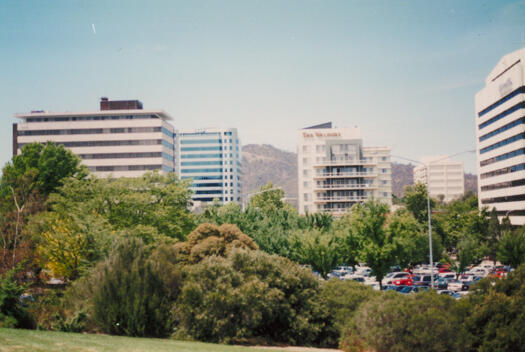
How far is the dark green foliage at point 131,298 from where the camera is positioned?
2195 centimetres

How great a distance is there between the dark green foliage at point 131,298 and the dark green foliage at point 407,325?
906cm

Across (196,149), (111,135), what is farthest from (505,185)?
(196,149)

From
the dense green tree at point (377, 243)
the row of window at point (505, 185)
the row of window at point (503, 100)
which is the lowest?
the dense green tree at point (377, 243)

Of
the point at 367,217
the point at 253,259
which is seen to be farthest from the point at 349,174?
the point at 253,259

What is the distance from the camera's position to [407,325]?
19031mm

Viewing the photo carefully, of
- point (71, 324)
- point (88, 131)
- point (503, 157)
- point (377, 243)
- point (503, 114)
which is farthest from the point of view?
point (88, 131)

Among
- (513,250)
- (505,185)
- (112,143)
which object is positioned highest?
(112,143)

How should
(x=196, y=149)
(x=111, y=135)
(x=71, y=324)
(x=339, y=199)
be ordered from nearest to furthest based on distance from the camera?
(x=71, y=324) → (x=339, y=199) → (x=111, y=135) → (x=196, y=149)

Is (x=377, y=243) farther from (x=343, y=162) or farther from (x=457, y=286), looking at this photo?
(x=343, y=162)

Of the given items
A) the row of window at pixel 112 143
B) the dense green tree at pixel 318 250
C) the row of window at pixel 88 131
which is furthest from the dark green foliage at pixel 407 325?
the row of window at pixel 88 131

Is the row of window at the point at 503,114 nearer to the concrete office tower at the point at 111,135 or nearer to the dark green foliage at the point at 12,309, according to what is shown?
the concrete office tower at the point at 111,135

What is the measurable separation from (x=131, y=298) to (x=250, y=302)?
5.72 metres

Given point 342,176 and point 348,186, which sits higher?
point 342,176

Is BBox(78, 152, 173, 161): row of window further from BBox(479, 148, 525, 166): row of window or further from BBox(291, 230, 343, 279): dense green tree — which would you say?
BBox(479, 148, 525, 166): row of window
